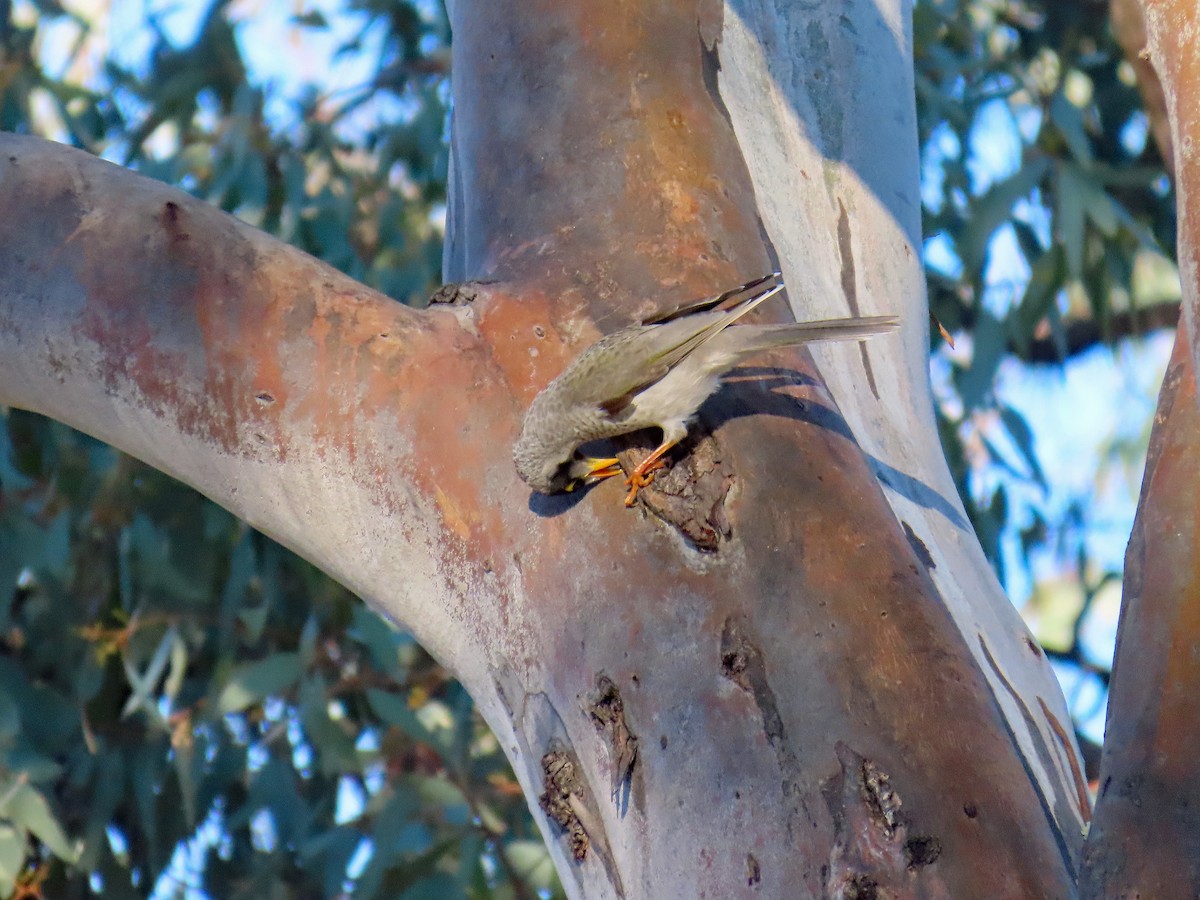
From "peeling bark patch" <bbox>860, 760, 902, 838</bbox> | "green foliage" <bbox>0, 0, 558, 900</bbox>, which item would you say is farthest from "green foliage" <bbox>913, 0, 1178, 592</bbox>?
"peeling bark patch" <bbox>860, 760, 902, 838</bbox>

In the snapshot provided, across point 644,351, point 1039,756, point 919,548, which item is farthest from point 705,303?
point 1039,756

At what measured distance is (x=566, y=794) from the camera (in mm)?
1189

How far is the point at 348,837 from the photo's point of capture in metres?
2.75

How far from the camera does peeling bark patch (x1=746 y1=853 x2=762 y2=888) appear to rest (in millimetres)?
1005

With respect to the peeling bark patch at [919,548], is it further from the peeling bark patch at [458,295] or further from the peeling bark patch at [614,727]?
the peeling bark patch at [458,295]

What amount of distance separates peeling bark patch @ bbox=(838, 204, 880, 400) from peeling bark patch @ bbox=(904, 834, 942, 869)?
72 centimetres

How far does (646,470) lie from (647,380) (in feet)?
0.75

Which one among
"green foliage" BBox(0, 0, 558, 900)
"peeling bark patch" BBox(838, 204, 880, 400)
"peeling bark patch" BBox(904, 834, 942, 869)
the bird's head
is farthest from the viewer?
"green foliage" BBox(0, 0, 558, 900)

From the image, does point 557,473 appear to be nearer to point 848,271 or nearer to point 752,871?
point 752,871

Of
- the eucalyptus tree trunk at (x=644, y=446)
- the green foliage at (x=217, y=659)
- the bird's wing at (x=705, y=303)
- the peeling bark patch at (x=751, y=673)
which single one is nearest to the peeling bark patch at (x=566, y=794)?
the eucalyptus tree trunk at (x=644, y=446)

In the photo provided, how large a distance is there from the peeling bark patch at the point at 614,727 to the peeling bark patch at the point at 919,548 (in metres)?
0.36

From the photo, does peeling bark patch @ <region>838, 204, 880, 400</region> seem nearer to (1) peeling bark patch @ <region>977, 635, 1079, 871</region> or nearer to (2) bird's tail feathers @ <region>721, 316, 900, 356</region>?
(2) bird's tail feathers @ <region>721, 316, 900, 356</region>

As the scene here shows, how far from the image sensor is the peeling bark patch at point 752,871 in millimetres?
1005

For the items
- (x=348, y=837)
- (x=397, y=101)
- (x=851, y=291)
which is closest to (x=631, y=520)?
(x=851, y=291)
